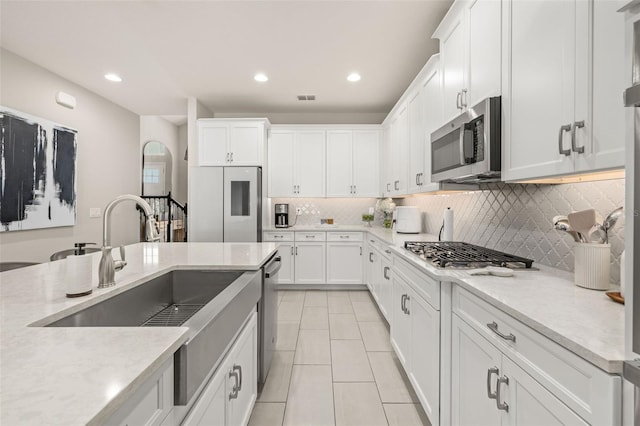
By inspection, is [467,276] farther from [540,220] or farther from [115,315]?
[115,315]

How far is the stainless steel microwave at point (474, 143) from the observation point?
153 centimetres

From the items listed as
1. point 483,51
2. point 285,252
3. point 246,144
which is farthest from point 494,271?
point 246,144

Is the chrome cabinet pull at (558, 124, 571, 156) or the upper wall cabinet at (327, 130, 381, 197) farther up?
the upper wall cabinet at (327, 130, 381, 197)

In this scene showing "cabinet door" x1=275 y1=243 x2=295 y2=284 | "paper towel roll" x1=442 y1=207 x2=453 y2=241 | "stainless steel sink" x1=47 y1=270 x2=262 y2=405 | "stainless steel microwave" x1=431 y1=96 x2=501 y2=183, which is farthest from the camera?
"cabinet door" x1=275 y1=243 x2=295 y2=284

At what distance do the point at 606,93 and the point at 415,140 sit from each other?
2.10 meters

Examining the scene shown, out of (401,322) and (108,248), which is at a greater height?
(108,248)

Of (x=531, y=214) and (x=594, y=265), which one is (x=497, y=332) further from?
(x=531, y=214)

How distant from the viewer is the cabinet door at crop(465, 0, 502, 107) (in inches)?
60.6

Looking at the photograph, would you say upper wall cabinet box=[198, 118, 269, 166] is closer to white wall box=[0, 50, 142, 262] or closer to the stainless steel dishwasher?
white wall box=[0, 50, 142, 262]

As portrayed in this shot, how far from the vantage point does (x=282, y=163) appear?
15.6ft

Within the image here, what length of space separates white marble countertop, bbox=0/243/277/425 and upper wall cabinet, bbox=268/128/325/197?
3.61 metres

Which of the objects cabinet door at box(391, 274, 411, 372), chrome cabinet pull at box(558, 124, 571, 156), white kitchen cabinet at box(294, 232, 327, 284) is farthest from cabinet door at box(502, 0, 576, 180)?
white kitchen cabinet at box(294, 232, 327, 284)

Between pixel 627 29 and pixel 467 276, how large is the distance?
3.41 feet

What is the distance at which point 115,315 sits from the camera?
1.22 metres
